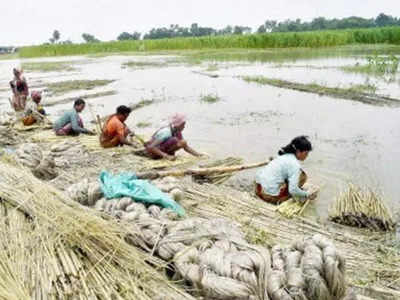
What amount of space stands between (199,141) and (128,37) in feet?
256

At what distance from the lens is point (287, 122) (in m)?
10.0

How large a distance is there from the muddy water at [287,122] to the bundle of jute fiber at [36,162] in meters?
2.55

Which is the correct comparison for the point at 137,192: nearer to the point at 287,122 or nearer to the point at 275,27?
the point at 287,122

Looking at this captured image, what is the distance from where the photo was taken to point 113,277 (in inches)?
109

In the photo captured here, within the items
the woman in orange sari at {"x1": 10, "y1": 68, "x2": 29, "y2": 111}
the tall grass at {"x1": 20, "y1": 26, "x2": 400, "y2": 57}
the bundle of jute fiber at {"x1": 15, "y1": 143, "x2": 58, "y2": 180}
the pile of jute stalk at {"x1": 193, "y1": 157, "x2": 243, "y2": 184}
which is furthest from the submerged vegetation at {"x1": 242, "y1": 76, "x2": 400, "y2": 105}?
the tall grass at {"x1": 20, "y1": 26, "x2": 400, "y2": 57}

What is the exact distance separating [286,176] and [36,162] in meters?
2.92

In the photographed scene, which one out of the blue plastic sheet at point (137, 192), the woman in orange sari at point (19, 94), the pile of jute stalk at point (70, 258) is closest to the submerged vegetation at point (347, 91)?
the woman in orange sari at point (19, 94)

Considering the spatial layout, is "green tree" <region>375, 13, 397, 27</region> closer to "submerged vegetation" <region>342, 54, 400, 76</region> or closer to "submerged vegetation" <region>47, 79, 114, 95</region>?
"submerged vegetation" <region>342, 54, 400, 76</region>

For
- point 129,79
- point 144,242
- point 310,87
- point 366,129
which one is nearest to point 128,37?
point 129,79

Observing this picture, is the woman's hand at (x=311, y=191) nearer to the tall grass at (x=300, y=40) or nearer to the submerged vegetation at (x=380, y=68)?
the submerged vegetation at (x=380, y=68)

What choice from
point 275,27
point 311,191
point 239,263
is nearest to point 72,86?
point 311,191

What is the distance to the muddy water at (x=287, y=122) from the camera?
21.7ft

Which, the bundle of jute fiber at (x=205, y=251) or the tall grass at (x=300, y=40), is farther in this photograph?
the tall grass at (x=300, y=40)

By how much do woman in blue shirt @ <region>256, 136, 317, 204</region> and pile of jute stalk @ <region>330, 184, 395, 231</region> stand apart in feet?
1.20
